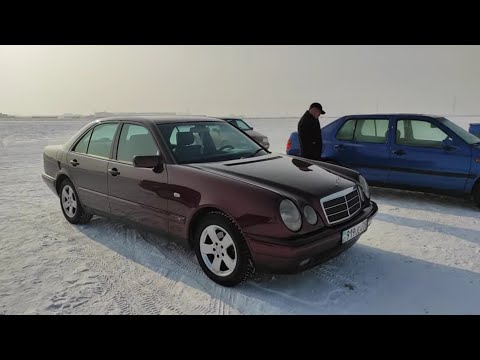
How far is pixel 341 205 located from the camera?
134 inches

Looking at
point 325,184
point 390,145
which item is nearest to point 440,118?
point 390,145

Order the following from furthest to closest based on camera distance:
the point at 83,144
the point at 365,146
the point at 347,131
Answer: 1. the point at 347,131
2. the point at 365,146
3. the point at 83,144

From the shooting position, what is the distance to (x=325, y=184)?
348 cm

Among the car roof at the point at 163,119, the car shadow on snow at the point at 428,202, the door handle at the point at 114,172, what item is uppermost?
the car roof at the point at 163,119

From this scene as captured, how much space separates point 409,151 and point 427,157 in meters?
0.30

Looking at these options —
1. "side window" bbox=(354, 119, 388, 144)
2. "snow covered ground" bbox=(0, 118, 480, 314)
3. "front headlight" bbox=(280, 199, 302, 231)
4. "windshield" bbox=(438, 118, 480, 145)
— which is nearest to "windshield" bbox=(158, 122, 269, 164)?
"snow covered ground" bbox=(0, 118, 480, 314)

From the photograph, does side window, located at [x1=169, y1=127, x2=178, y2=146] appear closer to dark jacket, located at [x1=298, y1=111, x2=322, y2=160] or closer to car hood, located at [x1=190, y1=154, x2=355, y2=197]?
car hood, located at [x1=190, y1=154, x2=355, y2=197]

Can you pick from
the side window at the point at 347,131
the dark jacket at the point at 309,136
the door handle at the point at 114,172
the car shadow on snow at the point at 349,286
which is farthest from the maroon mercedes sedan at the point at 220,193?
the side window at the point at 347,131

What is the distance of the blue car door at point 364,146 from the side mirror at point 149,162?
4080 millimetres

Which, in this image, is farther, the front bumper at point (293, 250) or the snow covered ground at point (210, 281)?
the snow covered ground at point (210, 281)

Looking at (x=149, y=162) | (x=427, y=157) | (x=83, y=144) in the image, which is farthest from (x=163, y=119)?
(x=427, y=157)

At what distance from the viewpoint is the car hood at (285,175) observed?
10.7 feet

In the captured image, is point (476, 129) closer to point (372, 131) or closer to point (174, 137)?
point (372, 131)

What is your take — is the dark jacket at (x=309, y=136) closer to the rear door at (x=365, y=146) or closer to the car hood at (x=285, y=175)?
the rear door at (x=365, y=146)
